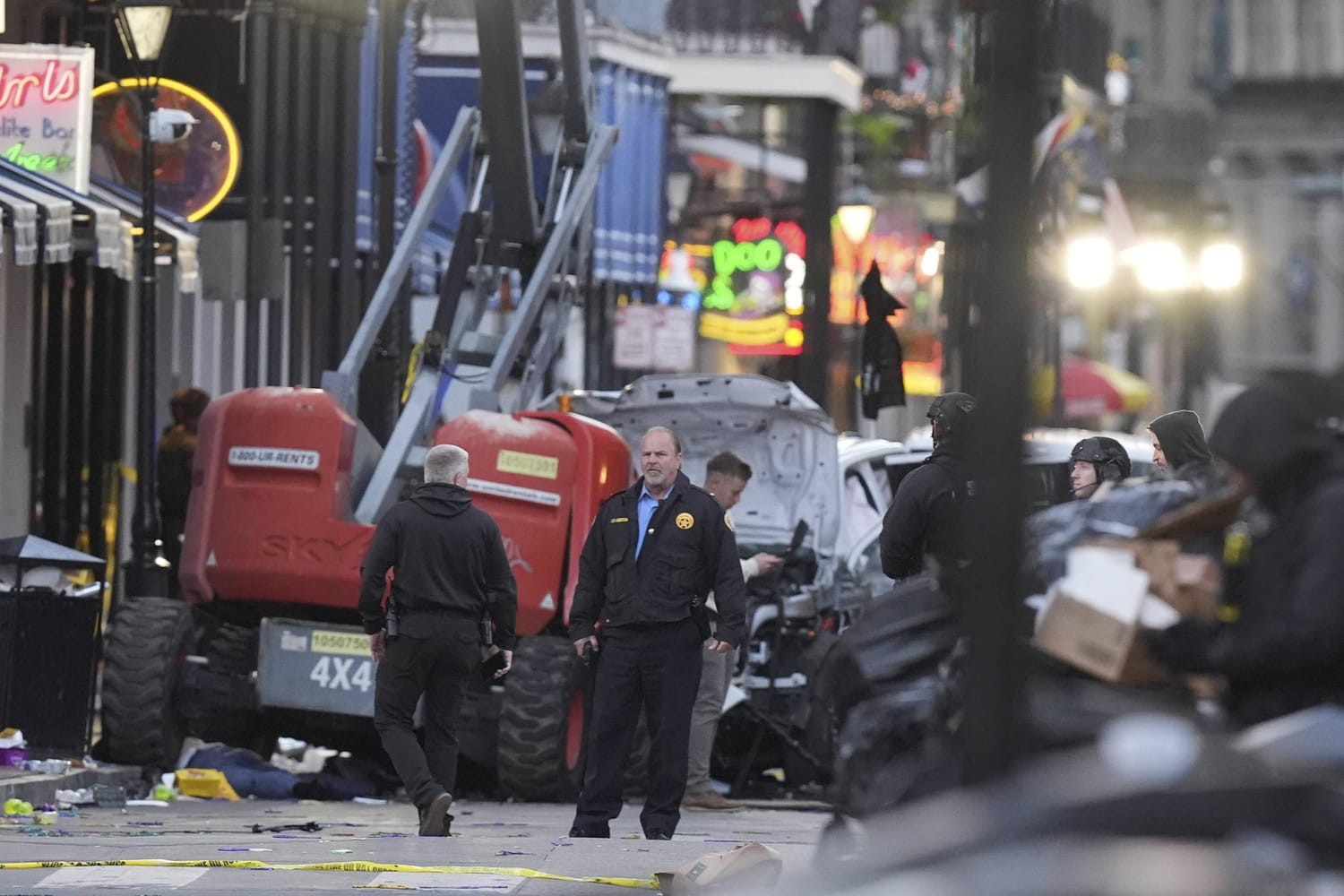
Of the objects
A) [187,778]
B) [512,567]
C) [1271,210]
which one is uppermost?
[1271,210]

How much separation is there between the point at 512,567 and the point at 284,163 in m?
10.5

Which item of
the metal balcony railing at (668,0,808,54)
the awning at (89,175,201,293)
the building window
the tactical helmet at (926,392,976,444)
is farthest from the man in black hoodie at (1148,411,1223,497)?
the metal balcony railing at (668,0,808,54)

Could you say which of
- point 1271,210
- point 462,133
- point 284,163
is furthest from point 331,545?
point 284,163

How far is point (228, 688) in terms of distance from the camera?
1380 cm

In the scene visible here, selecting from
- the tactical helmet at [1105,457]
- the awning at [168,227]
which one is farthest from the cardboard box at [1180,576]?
the awning at [168,227]

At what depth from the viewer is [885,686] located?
6.94 m

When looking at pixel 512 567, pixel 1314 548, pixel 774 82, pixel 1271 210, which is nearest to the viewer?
pixel 1314 548

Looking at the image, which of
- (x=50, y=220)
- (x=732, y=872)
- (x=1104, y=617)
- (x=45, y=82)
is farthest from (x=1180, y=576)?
(x=45, y=82)

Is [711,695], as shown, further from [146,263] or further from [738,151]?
[738,151]

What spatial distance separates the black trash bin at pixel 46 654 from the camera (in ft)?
44.5

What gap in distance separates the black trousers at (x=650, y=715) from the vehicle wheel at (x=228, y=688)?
314 cm

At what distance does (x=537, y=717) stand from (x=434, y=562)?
6.15 ft

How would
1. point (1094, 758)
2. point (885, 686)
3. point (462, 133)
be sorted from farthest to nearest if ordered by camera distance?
point (462, 133)
point (885, 686)
point (1094, 758)

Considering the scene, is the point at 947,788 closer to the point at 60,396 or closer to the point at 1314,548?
the point at 1314,548
